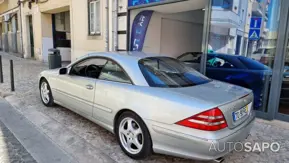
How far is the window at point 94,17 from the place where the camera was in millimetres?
8023

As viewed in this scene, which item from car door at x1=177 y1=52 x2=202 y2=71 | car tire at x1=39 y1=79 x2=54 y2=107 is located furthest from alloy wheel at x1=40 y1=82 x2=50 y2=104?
car door at x1=177 y1=52 x2=202 y2=71

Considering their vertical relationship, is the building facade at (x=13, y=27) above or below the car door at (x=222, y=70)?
above

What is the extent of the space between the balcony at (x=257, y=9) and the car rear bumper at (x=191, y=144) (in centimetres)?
294

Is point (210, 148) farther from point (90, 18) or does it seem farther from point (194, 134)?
point (90, 18)

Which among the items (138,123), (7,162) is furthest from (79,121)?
(138,123)

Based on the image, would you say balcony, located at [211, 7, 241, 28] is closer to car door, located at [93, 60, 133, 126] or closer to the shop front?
the shop front

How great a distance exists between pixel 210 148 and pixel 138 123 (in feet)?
2.78

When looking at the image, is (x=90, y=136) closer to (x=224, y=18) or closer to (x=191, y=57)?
(x=224, y=18)

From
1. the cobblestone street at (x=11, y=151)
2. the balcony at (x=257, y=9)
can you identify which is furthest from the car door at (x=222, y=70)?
the cobblestone street at (x=11, y=151)

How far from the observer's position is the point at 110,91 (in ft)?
9.23

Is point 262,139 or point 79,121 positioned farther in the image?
point 79,121

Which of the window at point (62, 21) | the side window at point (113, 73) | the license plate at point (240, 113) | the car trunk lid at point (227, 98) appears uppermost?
the window at point (62, 21)

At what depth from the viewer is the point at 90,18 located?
834 cm

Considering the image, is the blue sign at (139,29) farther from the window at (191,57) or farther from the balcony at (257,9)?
the balcony at (257,9)
